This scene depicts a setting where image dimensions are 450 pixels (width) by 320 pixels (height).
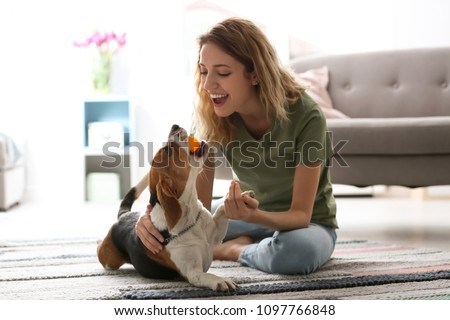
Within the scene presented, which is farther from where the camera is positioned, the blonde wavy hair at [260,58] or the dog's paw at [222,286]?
the blonde wavy hair at [260,58]

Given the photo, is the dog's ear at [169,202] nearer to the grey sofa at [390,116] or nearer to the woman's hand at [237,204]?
the woman's hand at [237,204]

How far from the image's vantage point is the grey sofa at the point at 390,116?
9.86 feet

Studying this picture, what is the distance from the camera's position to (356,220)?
3773mm

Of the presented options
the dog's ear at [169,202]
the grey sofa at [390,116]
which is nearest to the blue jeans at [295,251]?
the dog's ear at [169,202]

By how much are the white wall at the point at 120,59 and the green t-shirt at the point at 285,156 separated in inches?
130

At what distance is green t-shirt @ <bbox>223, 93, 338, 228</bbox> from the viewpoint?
1999 millimetres

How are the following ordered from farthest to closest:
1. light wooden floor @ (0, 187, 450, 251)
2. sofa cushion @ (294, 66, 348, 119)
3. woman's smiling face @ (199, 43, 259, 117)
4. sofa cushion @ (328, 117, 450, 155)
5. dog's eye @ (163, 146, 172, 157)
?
1. sofa cushion @ (294, 66, 348, 119)
2. light wooden floor @ (0, 187, 450, 251)
3. sofa cushion @ (328, 117, 450, 155)
4. woman's smiling face @ (199, 43, 259, 117)
5. dog's eye @ (163, 146, 172, 157)

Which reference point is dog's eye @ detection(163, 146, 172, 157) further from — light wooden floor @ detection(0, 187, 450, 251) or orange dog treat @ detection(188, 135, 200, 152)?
light wooden floor @ detection(0, 187, 450, 251)

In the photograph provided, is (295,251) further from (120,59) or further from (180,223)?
(120,59)

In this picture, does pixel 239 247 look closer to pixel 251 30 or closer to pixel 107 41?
pixel 251 30

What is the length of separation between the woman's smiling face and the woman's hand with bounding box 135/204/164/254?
0.38 meters

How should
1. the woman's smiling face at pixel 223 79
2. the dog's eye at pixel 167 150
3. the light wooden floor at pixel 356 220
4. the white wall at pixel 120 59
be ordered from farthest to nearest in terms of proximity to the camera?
the white wall at pixel 120 59
the light wooden floor at pixel 356 220
the woman's smiling face at pixel 223 79
the dog's eye at pixel 167 150

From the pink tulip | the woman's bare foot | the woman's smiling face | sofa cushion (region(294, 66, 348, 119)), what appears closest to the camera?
the woman's smiling face

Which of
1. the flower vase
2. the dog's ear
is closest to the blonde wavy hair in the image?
the dog's ear
